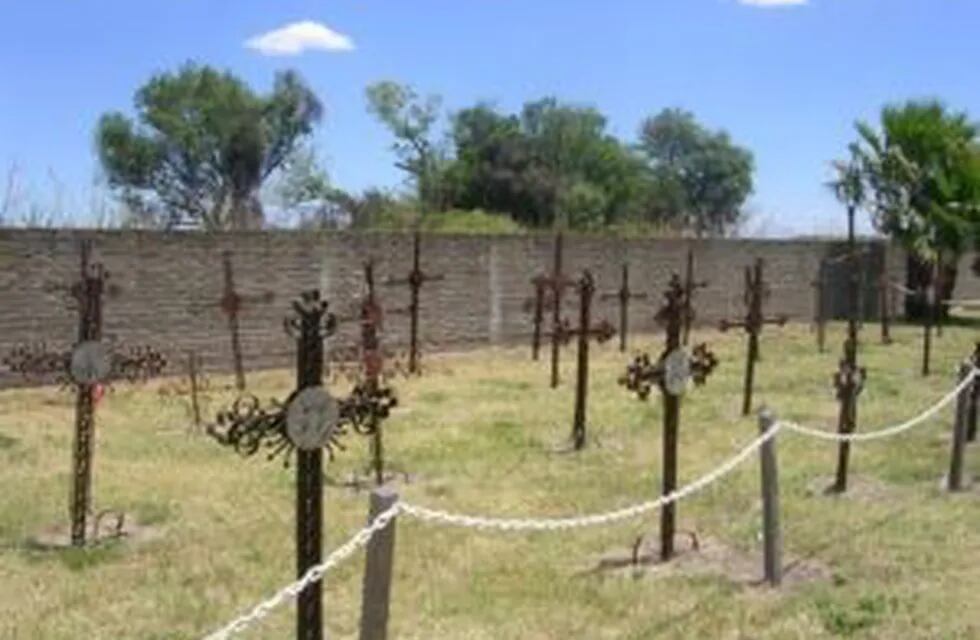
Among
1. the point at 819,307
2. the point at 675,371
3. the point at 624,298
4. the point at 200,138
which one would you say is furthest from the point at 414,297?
the point at 200,138

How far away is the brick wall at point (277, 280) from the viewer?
16.4 meters

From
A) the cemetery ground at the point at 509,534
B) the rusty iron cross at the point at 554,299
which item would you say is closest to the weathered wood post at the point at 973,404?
the cemetery ground at the point at 509,534

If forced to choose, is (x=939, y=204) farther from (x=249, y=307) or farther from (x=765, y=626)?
(x=765, y=626)

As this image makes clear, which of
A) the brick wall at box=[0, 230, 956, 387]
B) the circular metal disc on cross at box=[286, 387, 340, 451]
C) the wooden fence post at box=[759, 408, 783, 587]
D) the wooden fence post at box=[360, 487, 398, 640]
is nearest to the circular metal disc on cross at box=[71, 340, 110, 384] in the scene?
the circular metal disc on cross at box=[286, 387, 340, 451]

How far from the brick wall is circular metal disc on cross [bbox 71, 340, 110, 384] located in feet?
15.6

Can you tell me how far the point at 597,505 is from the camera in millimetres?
10281

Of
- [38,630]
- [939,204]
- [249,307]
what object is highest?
[939,204]

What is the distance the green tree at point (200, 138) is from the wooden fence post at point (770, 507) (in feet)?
133

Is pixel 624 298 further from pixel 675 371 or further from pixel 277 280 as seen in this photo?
pixel 675 371

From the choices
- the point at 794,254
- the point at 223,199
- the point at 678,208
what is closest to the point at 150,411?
the point at 794,254

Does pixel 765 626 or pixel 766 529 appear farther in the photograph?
pixel 766 529

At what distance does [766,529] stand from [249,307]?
1164cm

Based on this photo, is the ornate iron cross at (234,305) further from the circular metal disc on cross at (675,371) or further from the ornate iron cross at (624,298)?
the circular metal disc on cross at (675,371)

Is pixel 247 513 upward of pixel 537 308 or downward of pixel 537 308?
downward
